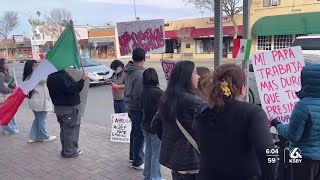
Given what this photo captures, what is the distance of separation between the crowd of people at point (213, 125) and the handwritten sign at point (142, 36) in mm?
1007

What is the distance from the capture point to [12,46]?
3004 inches

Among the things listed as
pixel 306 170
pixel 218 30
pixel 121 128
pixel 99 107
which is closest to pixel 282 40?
pixel 99 107

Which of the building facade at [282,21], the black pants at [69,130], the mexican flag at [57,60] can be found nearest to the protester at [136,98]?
the mexican flag at [57,60]

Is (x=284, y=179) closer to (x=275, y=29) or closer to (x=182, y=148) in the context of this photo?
(x=182, y=148)

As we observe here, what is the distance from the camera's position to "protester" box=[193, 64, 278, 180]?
6.61 ft

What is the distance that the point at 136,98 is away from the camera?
181 inches

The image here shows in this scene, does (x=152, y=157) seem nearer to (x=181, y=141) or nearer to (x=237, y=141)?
(x=181, y=141)

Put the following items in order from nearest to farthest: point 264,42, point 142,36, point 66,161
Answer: point 66,161 < point 142,36 < point 264,42

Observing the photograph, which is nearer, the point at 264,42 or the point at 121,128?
the point at 121,128

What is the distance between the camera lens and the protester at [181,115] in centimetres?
283

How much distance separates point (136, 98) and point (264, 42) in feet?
91.2

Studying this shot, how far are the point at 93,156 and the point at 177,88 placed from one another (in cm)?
332

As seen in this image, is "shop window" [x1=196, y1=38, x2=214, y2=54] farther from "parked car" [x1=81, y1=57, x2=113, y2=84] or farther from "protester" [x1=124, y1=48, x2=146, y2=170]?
"protester" [x1=124, y1=48, x2=146, y2=170]

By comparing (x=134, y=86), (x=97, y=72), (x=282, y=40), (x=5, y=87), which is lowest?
(x=97, y=72)
